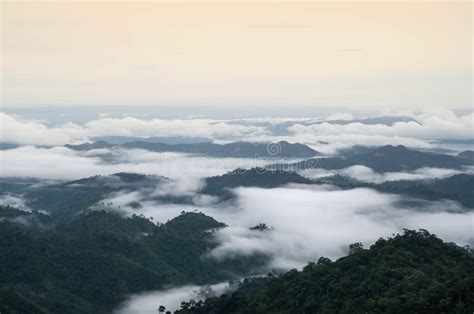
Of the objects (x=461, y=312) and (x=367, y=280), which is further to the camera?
(x=367, y=280)

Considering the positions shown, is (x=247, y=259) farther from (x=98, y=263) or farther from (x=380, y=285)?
(x=380, y=285)

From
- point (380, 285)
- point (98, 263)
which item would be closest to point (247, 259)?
point (98, 263)

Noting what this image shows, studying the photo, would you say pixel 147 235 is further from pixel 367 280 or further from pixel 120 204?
pixel 367 280

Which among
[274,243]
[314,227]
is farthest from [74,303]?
[314,227]

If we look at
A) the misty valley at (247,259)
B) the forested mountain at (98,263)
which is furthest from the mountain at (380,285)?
the forested mountain at (98,263)

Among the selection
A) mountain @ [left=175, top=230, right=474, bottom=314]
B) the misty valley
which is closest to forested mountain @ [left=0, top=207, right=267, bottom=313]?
the misty valley

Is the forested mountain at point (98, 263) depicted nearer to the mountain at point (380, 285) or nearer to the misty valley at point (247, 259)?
the misty valley at point (247, 259)
